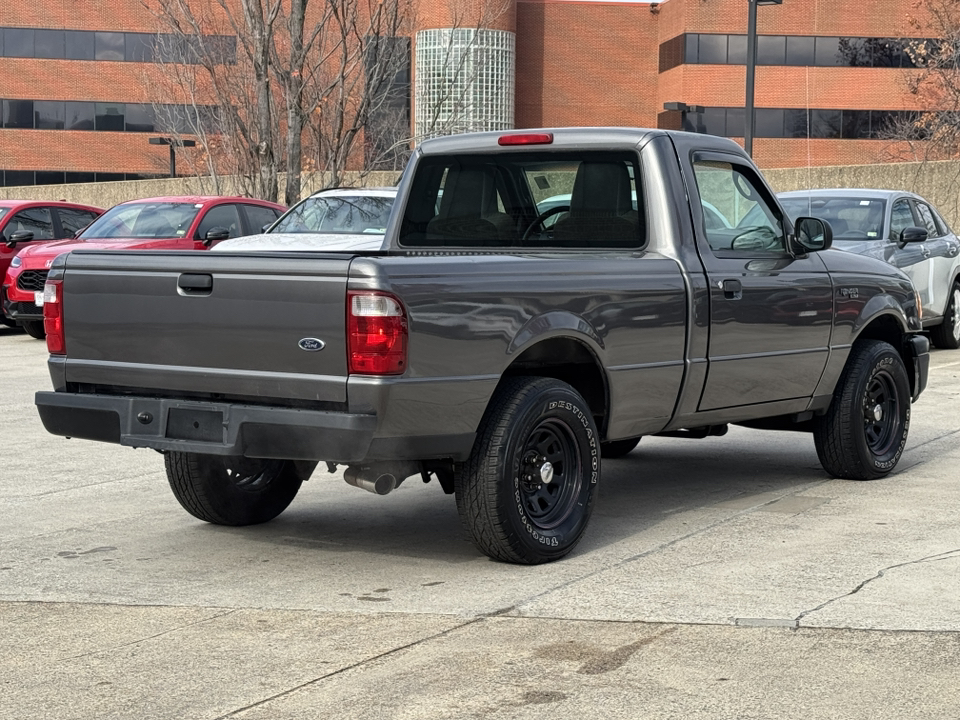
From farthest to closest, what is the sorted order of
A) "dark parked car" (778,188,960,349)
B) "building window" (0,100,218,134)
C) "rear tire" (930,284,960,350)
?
"building window" (0,100,218,134) < "rear tire" (930,284,960,350) < "dark parked car" (778,188,960,349)

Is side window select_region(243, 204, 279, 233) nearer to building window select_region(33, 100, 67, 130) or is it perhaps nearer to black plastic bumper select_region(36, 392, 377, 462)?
black plastic bumper select_region(36, 392, 377, 462)

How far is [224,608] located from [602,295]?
2188 mm

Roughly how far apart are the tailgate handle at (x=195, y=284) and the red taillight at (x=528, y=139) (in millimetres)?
Result: 2271

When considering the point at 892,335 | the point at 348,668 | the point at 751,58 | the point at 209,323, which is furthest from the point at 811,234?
the point at 751,58

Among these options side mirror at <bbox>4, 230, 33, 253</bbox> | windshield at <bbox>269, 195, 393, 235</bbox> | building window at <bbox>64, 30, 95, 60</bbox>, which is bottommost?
side mirror at <bbox>4, 230, 33, 253</bbox>

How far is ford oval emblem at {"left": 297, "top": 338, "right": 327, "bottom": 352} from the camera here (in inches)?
224

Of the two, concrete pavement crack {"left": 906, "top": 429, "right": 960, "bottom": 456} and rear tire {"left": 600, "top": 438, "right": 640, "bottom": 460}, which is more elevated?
rear tire {"left": 600, "top": 438, "right": 640, "bottom": 460}

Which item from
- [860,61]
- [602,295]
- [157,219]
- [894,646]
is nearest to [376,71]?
[157,219]

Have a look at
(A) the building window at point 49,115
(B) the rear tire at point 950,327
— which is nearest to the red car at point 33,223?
(B) the rear tire at point 950,327

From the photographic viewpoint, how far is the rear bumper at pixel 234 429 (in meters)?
5.67

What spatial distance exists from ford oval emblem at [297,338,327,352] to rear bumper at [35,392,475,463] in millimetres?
248

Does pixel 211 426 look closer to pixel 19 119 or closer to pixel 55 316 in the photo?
pixel 55 316

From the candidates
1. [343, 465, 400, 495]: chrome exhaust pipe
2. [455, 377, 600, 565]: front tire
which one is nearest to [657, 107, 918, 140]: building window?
[455, 377, 600, 565]: front tire

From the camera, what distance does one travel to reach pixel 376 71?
26094mm
